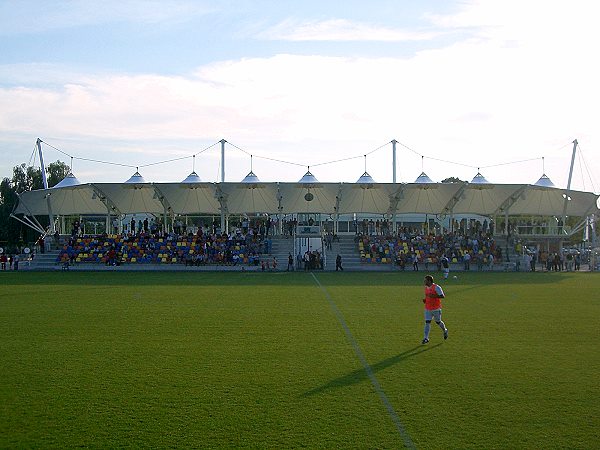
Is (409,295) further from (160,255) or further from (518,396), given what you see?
(160,255)

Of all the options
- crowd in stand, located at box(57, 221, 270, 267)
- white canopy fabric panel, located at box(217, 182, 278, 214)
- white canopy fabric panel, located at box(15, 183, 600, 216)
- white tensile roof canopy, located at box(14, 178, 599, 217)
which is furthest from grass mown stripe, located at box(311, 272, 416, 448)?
white canopy fabric panel, located at box(217, 182, 278, 214)

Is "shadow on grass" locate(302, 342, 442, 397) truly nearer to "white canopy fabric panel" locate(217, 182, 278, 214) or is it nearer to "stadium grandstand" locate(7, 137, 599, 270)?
"stadium grandstand" locate(7, 137, 599, 270)

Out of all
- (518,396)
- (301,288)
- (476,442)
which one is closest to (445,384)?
(518,396)

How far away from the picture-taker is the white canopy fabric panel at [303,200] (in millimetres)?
49750

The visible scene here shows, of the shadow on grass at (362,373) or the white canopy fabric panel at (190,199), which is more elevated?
the white canopy fabric panel at (190,199)

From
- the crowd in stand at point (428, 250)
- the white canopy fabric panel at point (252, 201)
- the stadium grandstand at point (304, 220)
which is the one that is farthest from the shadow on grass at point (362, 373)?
the white canopy fabric panel at point (252, 201)

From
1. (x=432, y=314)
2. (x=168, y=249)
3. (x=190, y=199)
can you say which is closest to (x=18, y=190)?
(x=190, y=199)

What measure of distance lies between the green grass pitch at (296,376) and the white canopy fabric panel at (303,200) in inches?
1195

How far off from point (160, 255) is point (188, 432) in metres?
38.1

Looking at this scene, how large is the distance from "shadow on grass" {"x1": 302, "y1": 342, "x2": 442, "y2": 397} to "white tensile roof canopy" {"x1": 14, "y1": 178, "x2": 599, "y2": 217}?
36.3 metres

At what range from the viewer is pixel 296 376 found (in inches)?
395

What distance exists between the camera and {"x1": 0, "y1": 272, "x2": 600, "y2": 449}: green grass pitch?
7.30 m

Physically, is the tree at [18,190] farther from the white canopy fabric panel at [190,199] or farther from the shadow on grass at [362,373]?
the shadow on grass at [362,373]

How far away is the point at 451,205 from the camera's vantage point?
52344mm
